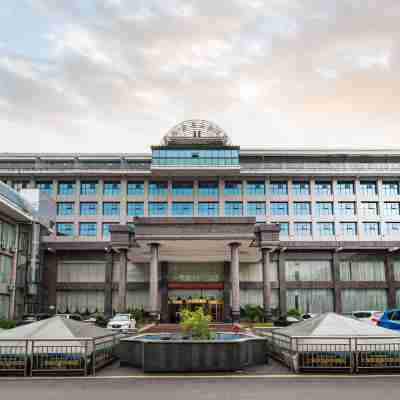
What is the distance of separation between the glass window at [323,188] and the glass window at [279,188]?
4.05 m

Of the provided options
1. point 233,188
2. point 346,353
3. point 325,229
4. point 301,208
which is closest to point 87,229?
point 233,188

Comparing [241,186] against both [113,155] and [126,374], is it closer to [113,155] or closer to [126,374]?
[113,155]

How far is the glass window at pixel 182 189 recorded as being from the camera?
63719mm

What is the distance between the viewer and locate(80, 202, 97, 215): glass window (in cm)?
6346

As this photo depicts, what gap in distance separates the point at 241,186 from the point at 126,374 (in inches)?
1908

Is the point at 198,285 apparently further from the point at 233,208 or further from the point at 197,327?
the point at 197,327

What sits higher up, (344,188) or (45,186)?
(45,186)

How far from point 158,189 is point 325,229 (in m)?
21.5

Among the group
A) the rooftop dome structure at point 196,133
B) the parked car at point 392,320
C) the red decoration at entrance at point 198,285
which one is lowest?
the parked car at point 392,320

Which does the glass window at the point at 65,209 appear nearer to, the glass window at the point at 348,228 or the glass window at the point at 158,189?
the glass window at the point at 158,189

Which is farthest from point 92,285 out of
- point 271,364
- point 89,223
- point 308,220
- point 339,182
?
point 271,364

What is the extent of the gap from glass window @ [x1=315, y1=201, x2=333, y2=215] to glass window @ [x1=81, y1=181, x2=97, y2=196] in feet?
92.0

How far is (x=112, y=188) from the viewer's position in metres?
64.1

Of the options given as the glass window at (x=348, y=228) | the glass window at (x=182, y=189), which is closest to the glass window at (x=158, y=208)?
the glass window at (x=182, y=189)
